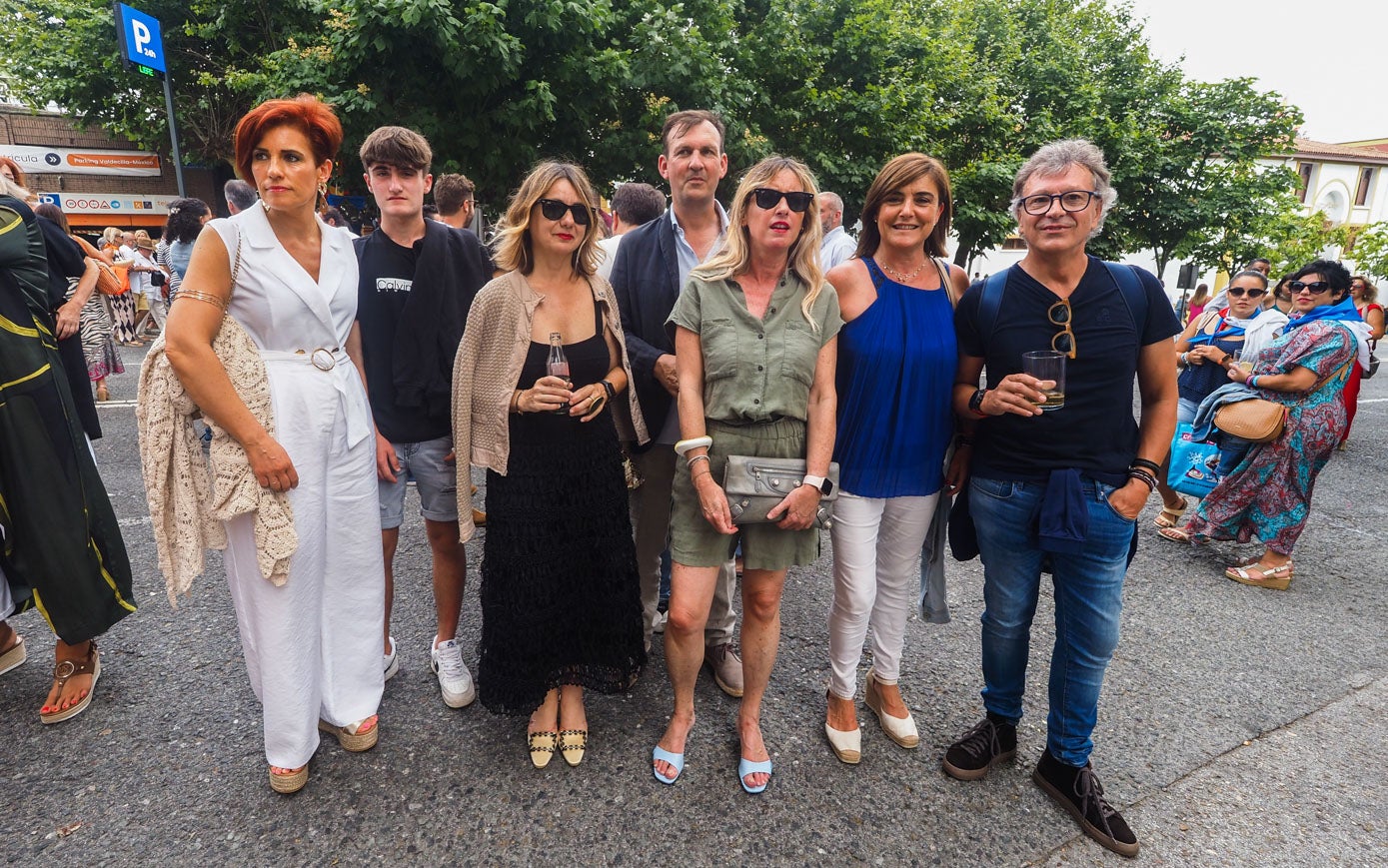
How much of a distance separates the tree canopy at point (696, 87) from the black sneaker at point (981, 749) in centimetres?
932

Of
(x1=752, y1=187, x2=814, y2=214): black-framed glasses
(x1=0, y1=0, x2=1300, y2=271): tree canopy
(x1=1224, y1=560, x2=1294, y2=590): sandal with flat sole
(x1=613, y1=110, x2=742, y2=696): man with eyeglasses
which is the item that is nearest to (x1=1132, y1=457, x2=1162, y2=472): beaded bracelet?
(x1=752, y1=187, x2=814, y2=214): black-framed glasses

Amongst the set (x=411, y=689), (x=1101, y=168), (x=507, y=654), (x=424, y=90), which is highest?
(x=424, y=90)

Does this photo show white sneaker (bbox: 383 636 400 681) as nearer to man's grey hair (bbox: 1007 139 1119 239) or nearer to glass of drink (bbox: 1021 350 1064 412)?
glass of drink (bbox: 1021 350 1064 412)

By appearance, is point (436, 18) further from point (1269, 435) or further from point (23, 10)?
point (23, 10)

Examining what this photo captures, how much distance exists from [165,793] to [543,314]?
2.06m

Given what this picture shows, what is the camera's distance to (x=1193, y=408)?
541 cm

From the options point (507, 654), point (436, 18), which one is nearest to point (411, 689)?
point (507, 654)

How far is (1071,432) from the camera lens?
2.22 metres

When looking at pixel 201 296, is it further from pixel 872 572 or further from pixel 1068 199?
pixel 1068 199

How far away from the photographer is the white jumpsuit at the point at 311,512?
2.18m

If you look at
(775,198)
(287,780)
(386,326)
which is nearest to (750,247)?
(775,198)

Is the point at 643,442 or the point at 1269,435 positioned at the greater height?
the point at 643,442

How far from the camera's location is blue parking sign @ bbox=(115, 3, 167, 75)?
27.8 feet

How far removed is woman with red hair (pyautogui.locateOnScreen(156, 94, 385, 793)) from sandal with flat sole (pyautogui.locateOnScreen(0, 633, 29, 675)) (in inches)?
62.7
